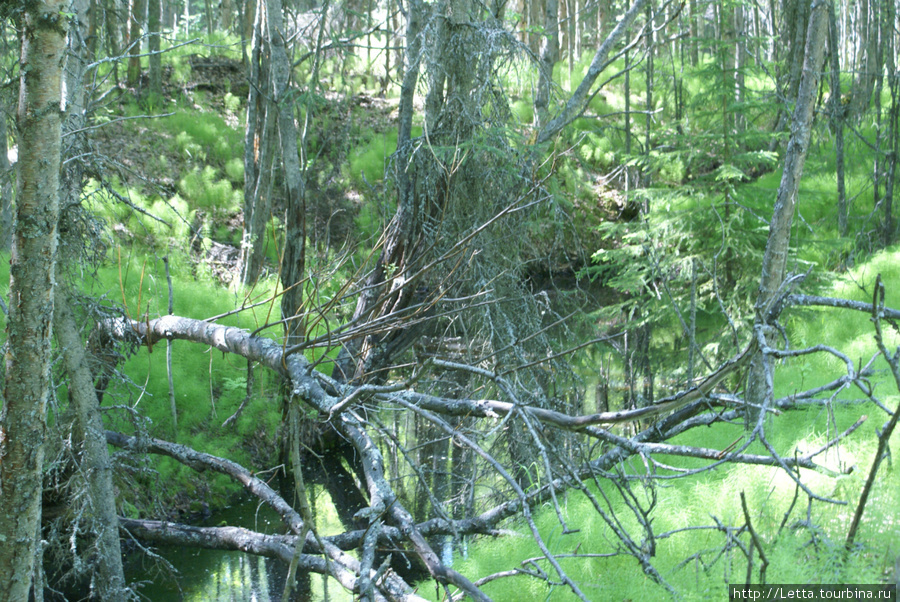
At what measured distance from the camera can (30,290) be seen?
2172 millimetres

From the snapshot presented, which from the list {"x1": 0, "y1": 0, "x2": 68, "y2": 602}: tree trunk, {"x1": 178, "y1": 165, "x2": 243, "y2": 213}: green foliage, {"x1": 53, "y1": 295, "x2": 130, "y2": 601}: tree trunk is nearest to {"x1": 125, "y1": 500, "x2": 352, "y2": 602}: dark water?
{"x1": 53, "y1": 295, "x2": 130, "y2": 601}: tree trunk

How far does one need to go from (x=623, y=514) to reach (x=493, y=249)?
243cm

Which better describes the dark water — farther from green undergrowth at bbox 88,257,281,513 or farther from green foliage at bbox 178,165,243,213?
green foliage at bbox 178,165,243,213

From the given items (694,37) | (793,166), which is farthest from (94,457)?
(694,37)

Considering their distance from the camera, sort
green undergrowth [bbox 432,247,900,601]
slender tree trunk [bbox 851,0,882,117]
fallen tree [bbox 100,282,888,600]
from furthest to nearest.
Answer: slender tree trunk [bbox 851,0,882,117]
green undergrowth [bbox 432,247,900,601]
fallen tree [bbox 100,282,888,600]

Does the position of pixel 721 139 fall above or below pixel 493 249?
above

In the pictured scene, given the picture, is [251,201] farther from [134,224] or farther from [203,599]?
[203,599]

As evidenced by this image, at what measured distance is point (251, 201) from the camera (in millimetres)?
8812

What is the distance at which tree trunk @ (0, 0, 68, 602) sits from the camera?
2.09 meters

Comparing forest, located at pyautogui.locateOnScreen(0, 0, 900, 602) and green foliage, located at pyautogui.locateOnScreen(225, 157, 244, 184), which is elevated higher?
green foliage, located at pyautogui.locateOnScreen(225, 157, 244, 184)

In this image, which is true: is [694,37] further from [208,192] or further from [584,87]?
[208,192]

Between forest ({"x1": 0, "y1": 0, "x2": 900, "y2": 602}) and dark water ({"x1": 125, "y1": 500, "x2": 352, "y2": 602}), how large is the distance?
3 centimetres

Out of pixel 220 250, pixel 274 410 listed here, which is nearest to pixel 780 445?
pixel 274 410

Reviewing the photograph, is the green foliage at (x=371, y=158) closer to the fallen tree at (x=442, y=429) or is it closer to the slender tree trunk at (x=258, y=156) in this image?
the slender tree trunk at (x=258, y=156)
